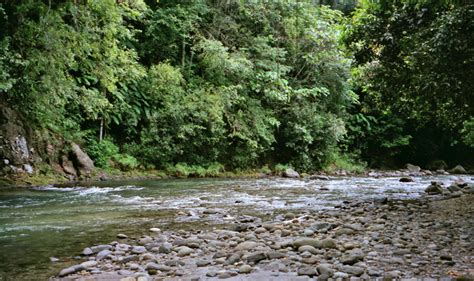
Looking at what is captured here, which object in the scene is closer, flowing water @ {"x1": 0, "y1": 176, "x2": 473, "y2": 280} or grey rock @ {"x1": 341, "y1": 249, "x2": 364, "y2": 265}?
grey rock @ {"x1": 341, "y1": 249, "x2": 364, "y2": 265}

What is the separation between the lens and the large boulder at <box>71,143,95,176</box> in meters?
14.1

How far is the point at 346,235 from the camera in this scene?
17.2ft

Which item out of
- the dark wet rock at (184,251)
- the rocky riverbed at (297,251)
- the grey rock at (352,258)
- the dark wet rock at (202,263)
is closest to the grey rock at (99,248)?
the rocky riverbed at (297,251)

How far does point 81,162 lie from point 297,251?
11.4m

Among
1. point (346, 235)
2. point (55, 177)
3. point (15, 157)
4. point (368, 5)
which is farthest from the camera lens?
point (55, 177)

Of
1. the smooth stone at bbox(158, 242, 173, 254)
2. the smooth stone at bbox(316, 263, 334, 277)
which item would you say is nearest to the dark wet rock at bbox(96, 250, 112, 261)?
the smooth stone at bbox(158, 242, 173, 254)

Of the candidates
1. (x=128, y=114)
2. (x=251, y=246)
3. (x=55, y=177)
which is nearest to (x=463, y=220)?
(x=251, y=246)

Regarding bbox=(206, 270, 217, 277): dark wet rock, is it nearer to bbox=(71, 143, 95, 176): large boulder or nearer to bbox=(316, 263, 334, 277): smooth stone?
bbox=(316, 263, 334, 277): smooth stone

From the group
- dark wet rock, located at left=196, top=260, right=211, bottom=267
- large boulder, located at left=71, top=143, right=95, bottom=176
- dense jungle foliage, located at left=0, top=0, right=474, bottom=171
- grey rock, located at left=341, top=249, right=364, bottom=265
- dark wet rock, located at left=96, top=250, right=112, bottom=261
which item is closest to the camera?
grey rock, located at left=341, top=249, right=364, bottom=265

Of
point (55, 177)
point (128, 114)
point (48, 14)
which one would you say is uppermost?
point (48, 14)

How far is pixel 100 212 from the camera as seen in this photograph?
291 inches

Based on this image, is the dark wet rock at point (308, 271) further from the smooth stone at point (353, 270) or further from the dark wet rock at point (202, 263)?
the dark wet rock at point (202, 263)

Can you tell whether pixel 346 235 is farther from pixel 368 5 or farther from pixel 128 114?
pixel 128 114

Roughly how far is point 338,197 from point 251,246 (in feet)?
18.9
